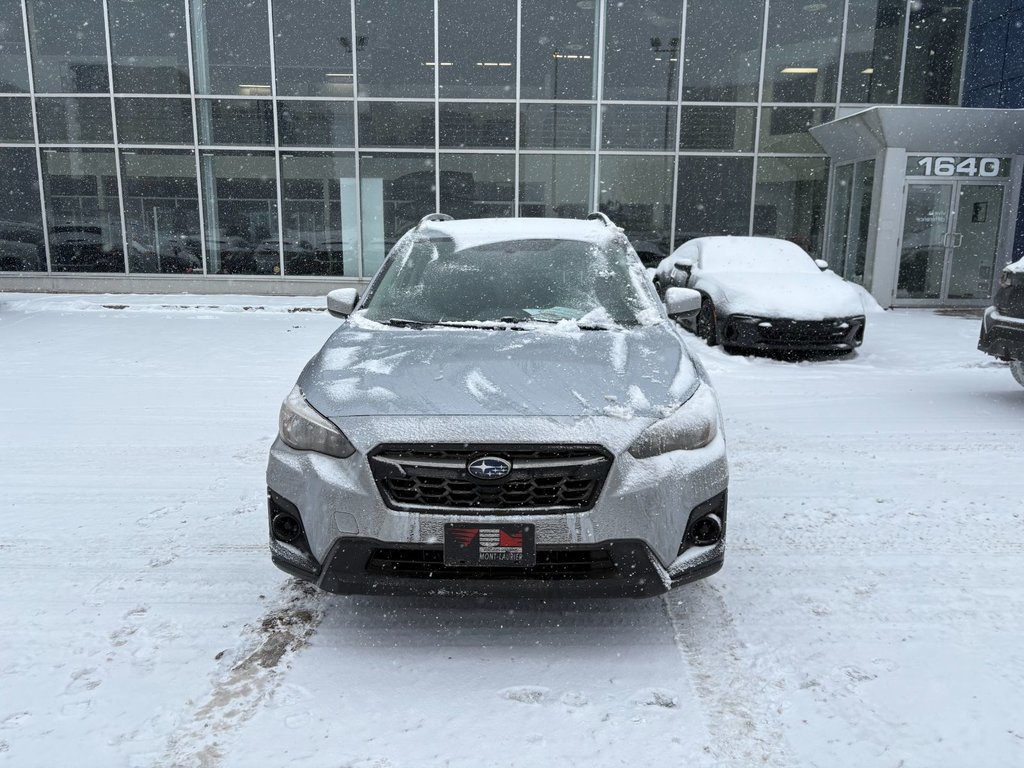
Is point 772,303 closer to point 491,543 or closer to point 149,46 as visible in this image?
point 491,543

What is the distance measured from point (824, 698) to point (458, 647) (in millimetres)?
1384

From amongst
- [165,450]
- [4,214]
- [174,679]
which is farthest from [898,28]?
[4,214]

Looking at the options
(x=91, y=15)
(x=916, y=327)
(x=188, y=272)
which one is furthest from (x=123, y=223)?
(x=916, y=327)

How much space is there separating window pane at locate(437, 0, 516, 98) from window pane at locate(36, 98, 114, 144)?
7.31 metres

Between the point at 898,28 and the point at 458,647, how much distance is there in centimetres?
1750

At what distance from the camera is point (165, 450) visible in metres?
5.61

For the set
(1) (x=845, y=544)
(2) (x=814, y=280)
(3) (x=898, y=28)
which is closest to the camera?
(1) (x=845, y=544)

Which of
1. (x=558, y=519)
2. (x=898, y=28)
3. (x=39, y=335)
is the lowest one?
(x=39, y=335)

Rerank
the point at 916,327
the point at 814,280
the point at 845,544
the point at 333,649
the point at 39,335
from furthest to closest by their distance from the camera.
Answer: the point at 916,327 → the point at 39,335 → the point at 814,280 → the point at 845,544 → the point at 333,649

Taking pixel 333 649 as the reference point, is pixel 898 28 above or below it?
above

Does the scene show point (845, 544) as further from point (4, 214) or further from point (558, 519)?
point (4, 214)

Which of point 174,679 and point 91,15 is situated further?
point 91,15

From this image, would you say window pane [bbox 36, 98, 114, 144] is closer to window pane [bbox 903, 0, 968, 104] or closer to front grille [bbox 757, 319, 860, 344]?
front grille [bbox 757, 319, 860, 344]

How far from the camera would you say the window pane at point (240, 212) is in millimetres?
16219
